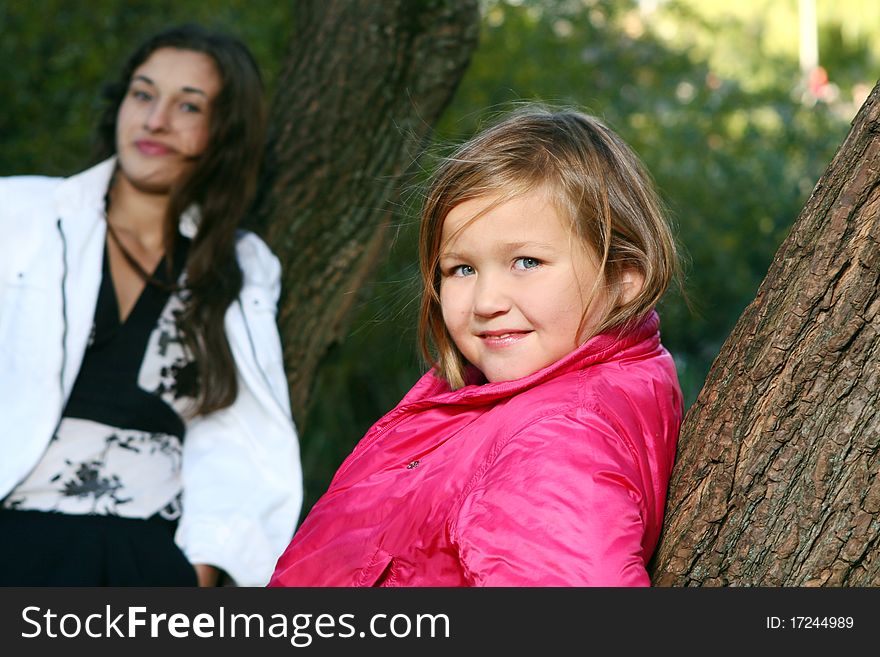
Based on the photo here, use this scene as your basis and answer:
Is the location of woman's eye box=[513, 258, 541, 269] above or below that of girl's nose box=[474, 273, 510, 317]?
above

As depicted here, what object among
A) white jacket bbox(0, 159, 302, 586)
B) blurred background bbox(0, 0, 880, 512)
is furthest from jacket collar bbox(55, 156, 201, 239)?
blurred background bbox(0, 0, 880, 512)

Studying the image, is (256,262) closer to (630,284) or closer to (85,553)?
(85,553)

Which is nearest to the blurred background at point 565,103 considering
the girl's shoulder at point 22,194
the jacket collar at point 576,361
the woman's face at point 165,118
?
the woman's face at point 165,118

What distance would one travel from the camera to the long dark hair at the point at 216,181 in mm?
3260

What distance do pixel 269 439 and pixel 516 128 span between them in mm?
1618

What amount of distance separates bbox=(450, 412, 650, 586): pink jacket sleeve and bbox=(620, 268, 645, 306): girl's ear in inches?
12.7

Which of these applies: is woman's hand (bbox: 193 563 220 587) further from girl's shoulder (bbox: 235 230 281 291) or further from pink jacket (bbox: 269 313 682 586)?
pink jacket (bbox: 269 313 682 586)

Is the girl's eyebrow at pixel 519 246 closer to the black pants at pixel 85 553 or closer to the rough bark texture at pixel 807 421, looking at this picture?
the rough bark texture at pixel 807 421

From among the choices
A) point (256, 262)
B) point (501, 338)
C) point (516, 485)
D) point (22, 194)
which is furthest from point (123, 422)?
point (516, 485)

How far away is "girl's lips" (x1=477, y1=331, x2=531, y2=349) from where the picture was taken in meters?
1.83

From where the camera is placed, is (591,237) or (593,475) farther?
(591,237)

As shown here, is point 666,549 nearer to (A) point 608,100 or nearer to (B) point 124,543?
(B) point 124,543
